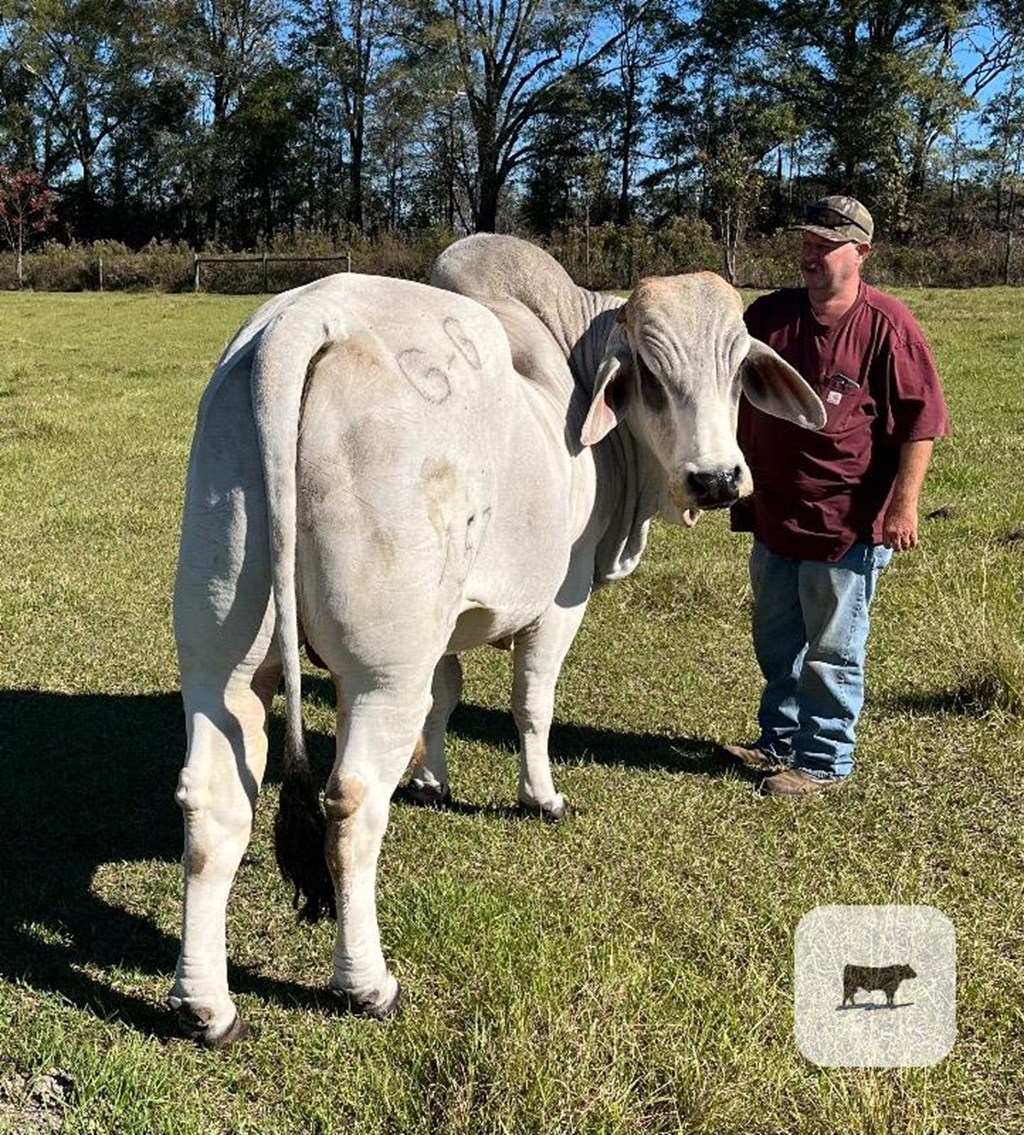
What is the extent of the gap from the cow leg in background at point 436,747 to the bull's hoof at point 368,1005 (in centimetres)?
130

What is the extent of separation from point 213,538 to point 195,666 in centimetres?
32

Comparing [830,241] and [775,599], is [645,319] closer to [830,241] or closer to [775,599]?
[830,241]

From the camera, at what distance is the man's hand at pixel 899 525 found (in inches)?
170

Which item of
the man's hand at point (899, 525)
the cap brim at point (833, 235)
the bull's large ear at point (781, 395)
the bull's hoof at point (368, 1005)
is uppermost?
the cap brim at point (833, 235)

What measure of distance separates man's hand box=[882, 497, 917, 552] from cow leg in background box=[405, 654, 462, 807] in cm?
167

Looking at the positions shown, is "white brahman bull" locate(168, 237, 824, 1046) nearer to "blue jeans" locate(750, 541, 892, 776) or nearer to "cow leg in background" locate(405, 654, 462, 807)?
"cow leg in background" locate(405, 654, 462, 807)

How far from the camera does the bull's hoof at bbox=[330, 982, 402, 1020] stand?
3.12 m

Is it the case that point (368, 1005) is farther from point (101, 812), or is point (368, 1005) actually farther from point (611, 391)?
point (611, 391)

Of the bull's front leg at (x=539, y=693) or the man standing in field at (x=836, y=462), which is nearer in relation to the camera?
the bull's front leg at (x=539, y=693)

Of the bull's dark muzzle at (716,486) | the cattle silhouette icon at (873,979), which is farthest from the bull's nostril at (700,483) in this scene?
the cattle silhouette icon at (873,979)

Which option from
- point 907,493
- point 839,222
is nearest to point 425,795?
point 907,493

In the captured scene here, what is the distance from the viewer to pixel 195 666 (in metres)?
2.85

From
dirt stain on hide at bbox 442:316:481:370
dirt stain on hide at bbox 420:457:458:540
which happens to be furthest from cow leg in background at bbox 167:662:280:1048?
dirt stain on hide at bbox 442:316:481:370

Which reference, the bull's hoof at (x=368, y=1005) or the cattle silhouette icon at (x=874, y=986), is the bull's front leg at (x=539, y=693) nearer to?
the cattle silhouette icon at (x=874, y=986)
